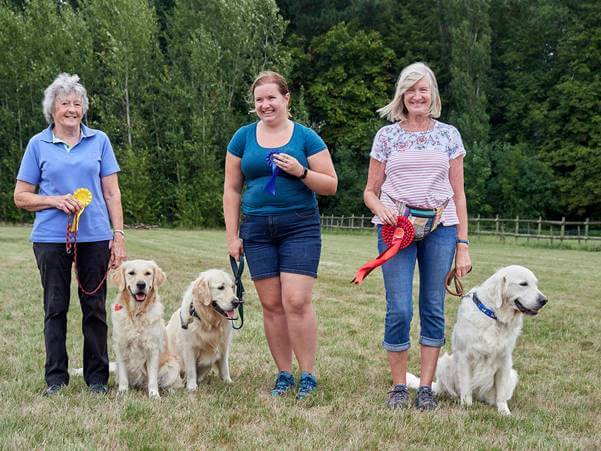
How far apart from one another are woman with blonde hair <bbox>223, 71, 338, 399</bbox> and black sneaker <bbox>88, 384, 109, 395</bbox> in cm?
111

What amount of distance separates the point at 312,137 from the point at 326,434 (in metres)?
1.79

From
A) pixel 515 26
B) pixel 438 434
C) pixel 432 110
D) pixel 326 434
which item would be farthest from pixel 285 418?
pixel 515 26

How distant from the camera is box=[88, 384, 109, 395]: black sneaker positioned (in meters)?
3.99

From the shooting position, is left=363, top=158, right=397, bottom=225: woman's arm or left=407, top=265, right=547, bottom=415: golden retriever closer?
left=363, top=158, right=397, bottom=225: woman's arm

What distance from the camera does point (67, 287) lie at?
397cm

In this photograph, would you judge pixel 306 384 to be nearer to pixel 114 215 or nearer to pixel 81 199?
pixel 114 215

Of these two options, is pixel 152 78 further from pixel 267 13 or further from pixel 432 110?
pixel 432 110

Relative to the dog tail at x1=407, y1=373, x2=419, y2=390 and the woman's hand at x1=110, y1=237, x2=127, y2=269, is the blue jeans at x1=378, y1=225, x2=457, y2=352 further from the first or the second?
the woman's hand at x1=110, y1=237, x2=127, y2=269

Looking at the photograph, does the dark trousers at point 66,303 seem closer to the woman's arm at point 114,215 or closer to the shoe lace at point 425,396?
the woman's arm at point 114,215

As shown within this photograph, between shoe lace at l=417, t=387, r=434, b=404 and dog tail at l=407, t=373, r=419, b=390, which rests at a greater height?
shoe lace at l=417, t=387, r=434, b=404

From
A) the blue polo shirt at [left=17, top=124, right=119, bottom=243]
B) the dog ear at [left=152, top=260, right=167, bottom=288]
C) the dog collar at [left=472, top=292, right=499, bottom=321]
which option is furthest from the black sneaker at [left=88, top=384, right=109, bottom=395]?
the dog collar at [left=472, top=292, right=499, bottom=321]

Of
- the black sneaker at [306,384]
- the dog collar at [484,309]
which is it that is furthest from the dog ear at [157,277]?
the dog collar at [484,309]

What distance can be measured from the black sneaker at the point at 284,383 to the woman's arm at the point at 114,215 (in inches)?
52.5

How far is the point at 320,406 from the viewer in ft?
12.6
